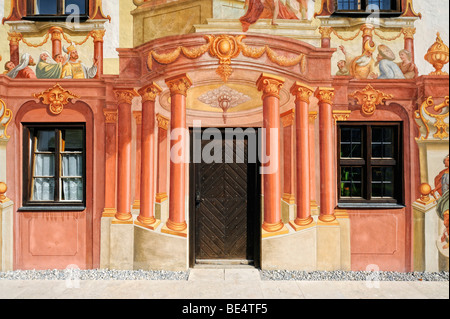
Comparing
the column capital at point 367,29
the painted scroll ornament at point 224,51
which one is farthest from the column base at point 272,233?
the column capital at point 367,29

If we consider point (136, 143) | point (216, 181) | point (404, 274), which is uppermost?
point (136, 143)

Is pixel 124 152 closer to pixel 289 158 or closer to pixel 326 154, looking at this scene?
pixel 289 158

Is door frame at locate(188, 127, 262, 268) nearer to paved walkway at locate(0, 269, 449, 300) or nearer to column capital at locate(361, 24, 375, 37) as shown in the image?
paved walkway at locate(0, 269, 449, 300)

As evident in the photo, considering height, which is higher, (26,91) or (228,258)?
(26,91)

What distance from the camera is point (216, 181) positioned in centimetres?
595

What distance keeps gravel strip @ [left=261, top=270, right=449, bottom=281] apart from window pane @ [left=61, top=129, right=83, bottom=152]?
13.4 ft

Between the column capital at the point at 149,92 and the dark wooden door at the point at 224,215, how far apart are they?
1.24m

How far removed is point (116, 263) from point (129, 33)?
13.7ft

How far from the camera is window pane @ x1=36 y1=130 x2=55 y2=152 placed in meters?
5.73

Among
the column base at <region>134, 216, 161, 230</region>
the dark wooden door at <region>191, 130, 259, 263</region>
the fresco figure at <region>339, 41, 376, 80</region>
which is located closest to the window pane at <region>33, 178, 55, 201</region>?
the column base at <region>134, 216, 161, 230</region>

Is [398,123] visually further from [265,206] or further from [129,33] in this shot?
[129,33]

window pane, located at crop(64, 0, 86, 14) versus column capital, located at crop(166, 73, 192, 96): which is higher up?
window pane, located at crop(64, 0, 86, 14)

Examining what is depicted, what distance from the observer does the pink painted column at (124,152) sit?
5.56 m

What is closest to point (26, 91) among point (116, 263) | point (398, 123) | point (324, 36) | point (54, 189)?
point (54, 189)
